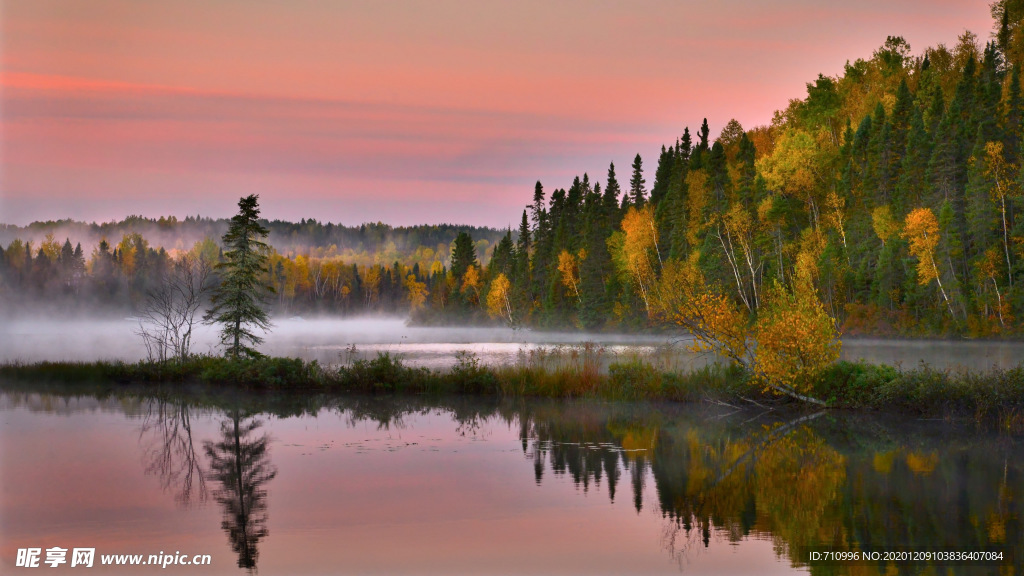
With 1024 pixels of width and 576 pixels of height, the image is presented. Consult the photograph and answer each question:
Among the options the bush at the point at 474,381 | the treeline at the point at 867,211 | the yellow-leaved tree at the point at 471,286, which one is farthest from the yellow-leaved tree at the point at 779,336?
the yellow-leaved tree at the point at 471,286

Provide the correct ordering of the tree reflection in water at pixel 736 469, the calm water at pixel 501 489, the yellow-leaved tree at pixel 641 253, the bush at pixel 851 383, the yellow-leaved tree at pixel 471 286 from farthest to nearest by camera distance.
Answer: the yellow-leaved tree at pixel 471 286 < the yellow-leaved tree at pixel 641 253 < the bush at pixel 851 383 < the tree reflection in water at pixel 736 469 < the calm water at pixel 501 489

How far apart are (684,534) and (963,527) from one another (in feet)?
12.9

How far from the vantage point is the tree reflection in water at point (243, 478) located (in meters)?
12.2

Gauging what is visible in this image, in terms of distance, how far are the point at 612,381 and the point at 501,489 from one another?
1217 centimetres

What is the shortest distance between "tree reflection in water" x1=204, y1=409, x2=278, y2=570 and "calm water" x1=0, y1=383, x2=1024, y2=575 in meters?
0.05

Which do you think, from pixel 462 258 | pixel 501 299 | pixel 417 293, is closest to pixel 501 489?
pixel 501 299

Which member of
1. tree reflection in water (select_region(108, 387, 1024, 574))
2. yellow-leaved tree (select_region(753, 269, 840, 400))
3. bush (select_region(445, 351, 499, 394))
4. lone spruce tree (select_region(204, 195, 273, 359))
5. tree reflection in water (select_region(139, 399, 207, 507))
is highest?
lone spruce tree (select_region(204, 195, 273, 359))

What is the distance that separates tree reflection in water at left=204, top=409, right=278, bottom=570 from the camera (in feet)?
40.0

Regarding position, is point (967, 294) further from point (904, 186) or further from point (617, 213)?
point (617, 213)

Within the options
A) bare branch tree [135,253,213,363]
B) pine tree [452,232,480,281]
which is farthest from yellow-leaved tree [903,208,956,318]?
pine tree [452,232,480,281]

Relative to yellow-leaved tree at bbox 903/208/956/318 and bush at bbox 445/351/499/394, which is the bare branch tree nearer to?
bush at bbox 445/351/499/394

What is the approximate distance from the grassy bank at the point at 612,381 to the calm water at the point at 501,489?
0.86 m

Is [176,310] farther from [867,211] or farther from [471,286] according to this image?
[471,286]

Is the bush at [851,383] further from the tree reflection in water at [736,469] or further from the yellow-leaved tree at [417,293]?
the yellow-leaved tree at [417,293]
